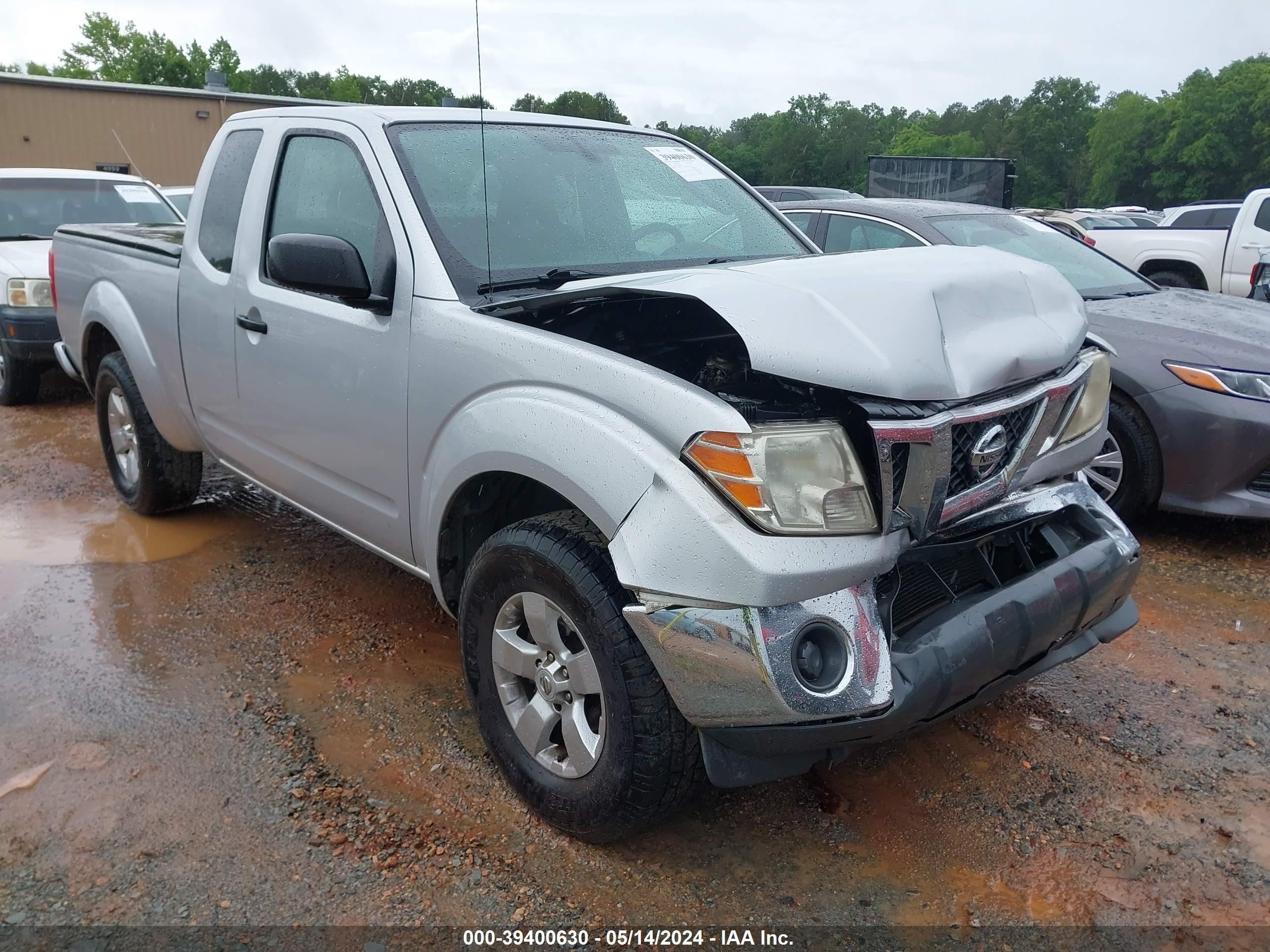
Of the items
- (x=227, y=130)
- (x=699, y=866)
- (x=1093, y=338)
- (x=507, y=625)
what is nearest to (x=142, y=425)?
(x=227, y=130)

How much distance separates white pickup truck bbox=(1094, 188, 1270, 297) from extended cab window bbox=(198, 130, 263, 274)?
28.8ft

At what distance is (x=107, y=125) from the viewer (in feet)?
85.8

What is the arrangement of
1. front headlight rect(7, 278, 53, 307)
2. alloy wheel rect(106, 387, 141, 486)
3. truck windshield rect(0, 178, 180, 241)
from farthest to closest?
truck windshield rect(0, 178, 180, 241) → front headlight rect(7, 278, 53, 307) → alloy wheel rect(106, 387, 141, 486)

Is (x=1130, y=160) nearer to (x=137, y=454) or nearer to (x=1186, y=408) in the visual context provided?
(x=1186, y=408)

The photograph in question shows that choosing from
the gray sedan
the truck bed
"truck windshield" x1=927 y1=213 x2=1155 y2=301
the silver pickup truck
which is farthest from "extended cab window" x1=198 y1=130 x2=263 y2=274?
the truck bed

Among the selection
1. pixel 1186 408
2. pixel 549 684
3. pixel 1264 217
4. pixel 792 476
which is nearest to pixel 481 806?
pixel 549 684

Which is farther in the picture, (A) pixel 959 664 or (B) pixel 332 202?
(B) pixel 332 202

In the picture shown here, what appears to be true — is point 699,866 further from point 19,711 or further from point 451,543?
point 19,711

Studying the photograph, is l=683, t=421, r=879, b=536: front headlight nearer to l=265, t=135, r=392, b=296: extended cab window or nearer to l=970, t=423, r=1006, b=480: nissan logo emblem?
l=970, t=423, r=1006, b=480: nissan logo emblem

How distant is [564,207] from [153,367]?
226 centimetres

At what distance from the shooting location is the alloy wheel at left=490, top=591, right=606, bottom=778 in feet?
7.93

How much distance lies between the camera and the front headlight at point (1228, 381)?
4371mm

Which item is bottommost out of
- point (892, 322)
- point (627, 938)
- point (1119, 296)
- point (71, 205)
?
point (627, 938)

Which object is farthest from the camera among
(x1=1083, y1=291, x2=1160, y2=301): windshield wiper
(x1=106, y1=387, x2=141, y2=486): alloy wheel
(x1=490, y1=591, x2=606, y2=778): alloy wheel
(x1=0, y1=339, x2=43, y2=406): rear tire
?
(x1=0, y1=339, x2=43, y2=406): rear tire
